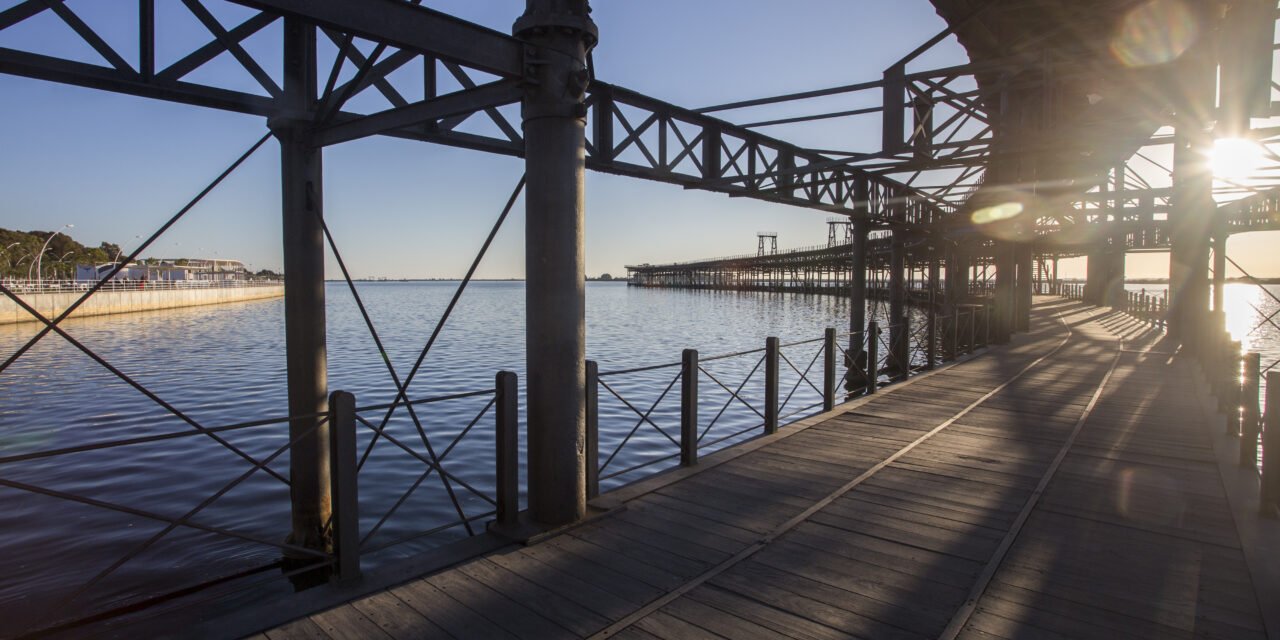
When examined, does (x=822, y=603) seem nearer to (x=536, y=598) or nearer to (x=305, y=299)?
(x=536, y=598)

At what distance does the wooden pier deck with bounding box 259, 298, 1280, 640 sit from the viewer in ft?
12.8

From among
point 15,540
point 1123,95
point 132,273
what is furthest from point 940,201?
point 132,273

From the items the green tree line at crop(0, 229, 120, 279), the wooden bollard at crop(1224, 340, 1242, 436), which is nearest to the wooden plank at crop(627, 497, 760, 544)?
the wooden bollard at crop(1224, 340, 1242, 436)

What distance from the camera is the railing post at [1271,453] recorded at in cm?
527

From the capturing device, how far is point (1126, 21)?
13.2 metres

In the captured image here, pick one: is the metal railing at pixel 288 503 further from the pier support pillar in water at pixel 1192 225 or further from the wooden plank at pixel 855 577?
the pier support pillar in water at pixel 1192 225

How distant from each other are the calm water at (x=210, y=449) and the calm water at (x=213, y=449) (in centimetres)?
4

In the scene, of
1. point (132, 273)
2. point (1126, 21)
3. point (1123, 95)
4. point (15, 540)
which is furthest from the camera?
point (132, 273)

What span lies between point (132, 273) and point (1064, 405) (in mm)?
108684

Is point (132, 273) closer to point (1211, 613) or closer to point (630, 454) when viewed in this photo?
point (630, 454)

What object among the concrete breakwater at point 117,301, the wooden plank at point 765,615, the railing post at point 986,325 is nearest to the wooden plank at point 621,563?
the wooden plank at point 765,615

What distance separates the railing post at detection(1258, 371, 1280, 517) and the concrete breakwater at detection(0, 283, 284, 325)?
4949 cm

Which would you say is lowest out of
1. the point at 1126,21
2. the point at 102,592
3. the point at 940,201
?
the point at 102,592

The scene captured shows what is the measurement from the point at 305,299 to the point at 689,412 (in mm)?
4246
